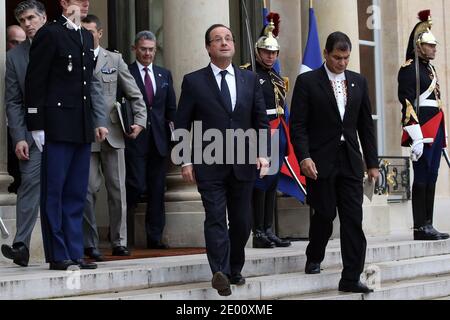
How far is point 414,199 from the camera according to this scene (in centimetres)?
1090

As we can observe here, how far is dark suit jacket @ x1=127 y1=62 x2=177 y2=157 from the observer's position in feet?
32.8

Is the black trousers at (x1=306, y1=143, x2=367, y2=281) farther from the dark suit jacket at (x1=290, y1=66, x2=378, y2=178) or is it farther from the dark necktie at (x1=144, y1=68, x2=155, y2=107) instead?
the dark necktie at (x1=144, y1=68, x2=155, y2=107)

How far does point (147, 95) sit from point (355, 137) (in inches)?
95.9

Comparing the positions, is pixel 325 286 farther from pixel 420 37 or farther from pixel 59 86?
pixel 420 37

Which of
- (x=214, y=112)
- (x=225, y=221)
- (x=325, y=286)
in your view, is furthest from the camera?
(x=325, y=286)

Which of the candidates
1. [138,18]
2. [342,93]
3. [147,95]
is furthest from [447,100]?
[342,93]

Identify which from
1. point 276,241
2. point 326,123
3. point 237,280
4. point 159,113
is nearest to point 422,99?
point 276,241

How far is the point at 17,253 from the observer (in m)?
8.16

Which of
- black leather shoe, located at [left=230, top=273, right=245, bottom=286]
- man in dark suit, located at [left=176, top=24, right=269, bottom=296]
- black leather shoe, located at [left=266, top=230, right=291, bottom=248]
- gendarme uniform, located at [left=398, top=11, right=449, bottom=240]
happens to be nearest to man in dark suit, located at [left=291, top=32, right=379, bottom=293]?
man in dark suit, located at [left=176, top=24, right=269, bottom=296]

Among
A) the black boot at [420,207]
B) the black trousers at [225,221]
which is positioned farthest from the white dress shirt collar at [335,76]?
the black boot at [420,207]

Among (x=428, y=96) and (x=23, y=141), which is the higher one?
(x=428, y=96)

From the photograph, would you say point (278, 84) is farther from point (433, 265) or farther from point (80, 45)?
point (80, 45)

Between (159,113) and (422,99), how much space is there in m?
2.50
